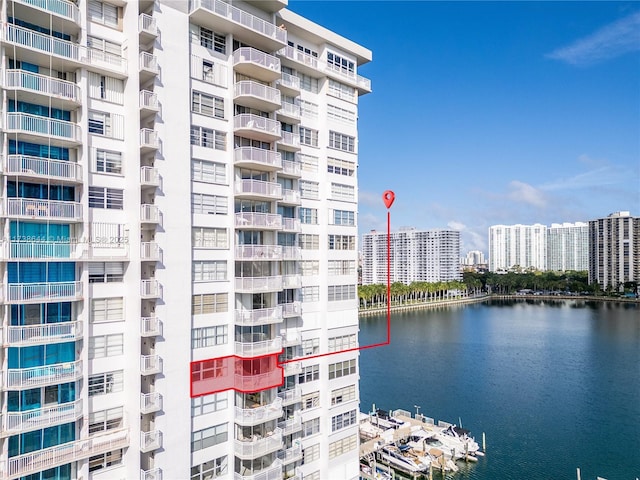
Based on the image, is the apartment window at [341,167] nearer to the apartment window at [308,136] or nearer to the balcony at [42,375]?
the apartment window at [308,136]

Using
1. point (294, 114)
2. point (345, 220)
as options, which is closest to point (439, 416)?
point (345, 220)

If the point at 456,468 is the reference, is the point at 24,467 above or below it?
above

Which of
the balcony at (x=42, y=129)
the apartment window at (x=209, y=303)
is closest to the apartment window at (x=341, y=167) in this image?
the apartment window at (x=209, y=303)

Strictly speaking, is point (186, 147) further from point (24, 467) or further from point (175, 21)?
point (24, 467)

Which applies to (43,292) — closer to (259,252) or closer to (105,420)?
(105,420)

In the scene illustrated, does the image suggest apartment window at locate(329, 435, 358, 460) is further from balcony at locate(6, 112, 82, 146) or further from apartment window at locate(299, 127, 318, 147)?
balcony at locate(6, 112, 82, 146)
